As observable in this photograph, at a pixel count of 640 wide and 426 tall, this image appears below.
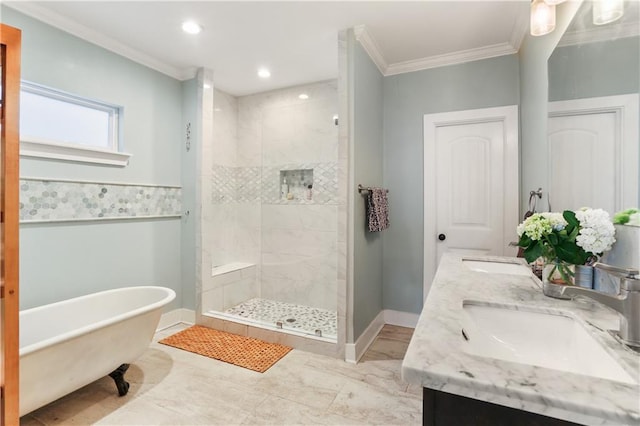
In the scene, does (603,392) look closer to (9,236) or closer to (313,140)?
(9,236)

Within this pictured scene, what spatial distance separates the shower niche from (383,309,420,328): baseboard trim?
59.5 inches

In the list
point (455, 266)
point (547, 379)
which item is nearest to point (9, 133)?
point (547, 379)

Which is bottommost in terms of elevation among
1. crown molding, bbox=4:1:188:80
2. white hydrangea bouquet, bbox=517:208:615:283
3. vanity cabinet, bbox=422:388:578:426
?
vanity cabinet, bbox=422:388:578:426

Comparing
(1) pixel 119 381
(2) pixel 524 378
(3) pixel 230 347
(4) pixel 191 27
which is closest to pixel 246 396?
(3) pixel 230 347

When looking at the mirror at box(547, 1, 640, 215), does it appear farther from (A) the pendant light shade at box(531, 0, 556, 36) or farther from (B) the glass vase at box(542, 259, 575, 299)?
(B) the glass vase at box(542, 259, 575, 299)

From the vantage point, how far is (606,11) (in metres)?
1.11

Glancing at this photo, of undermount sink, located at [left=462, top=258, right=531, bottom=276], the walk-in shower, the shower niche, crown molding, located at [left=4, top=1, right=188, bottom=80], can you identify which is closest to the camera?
undermount sink, located at [left=462, top=258, right=531, bottom=276]

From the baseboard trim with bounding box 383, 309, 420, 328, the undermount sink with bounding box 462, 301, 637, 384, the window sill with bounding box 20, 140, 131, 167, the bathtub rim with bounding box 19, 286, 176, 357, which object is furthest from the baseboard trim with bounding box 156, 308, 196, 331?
the undermount sink with bounding box 462, 301, 637, 384

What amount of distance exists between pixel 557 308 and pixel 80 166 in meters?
3.08

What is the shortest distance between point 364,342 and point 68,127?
2.95 m

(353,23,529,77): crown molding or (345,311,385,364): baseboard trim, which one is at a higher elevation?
(353,23,529,77): crown molding

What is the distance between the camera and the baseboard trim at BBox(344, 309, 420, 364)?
7.91ft

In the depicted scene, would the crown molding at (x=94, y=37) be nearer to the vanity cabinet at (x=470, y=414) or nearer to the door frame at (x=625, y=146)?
the vanity cabinet at (x=470, y=414)

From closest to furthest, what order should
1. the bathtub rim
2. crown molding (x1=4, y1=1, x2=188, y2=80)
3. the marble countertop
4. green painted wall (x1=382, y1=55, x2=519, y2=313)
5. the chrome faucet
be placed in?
the marble countertop → the chrome faucet → the bathtub rim → crown molding (x1=4, y1=1, x2=188, y2=80) → green painted wall (x1=382, y1=55, x2=519, y2=313)
